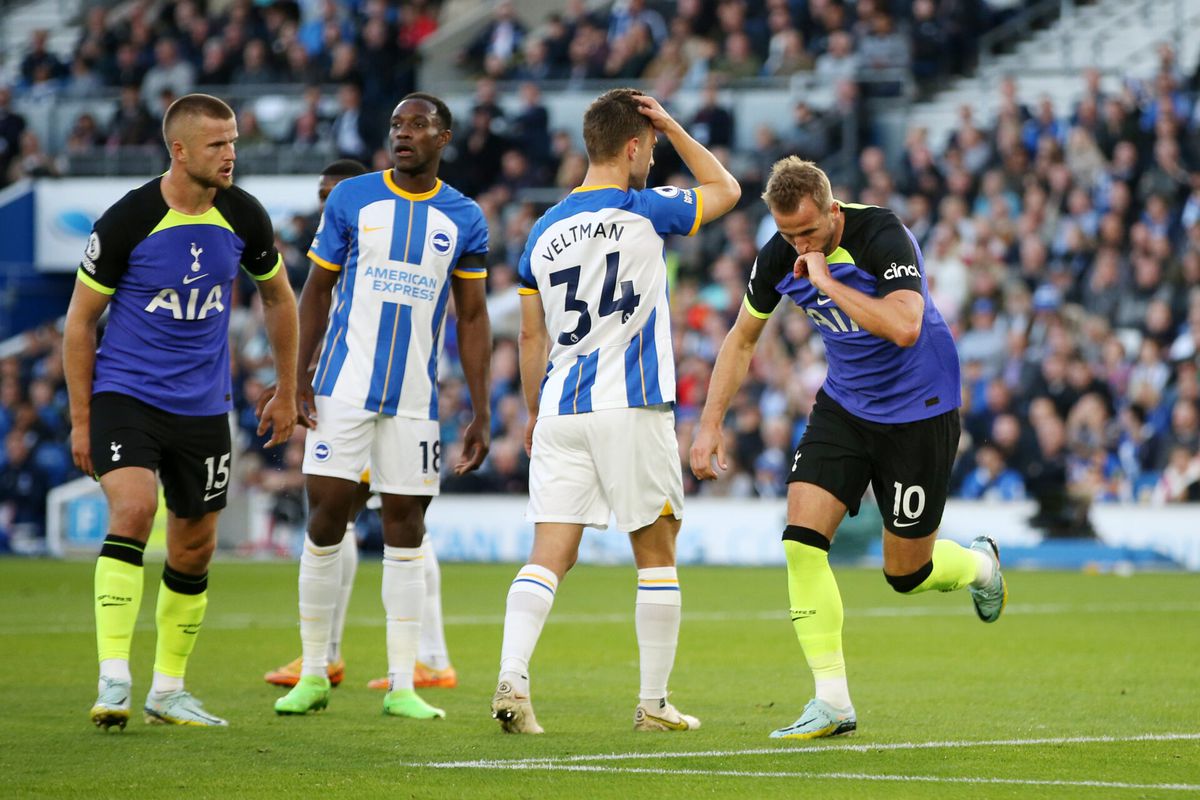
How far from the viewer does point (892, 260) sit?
716cm

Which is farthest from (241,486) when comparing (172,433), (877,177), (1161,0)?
(172,433)

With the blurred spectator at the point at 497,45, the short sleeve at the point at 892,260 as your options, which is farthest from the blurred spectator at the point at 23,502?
the short sleeve at the point at 892,260

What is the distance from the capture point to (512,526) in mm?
21719

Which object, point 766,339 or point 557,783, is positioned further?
point 766,339

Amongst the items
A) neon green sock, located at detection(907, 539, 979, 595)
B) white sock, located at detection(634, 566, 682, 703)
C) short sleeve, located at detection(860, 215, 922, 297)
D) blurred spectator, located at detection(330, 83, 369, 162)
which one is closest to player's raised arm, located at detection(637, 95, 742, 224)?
short sleeve, located at detection(860, 215, 922, 297)

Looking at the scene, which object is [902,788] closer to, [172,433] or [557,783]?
[557,783]

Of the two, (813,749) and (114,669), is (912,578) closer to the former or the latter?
(813,749)

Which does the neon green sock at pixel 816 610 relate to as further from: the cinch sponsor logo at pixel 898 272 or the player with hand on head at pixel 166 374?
the player with hand on head at pixel 166 374

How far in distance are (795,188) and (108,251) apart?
2746 millimetres

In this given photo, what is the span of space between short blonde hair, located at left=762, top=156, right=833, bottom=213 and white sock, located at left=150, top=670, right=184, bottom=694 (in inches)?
124

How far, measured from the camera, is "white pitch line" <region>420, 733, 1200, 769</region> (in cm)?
630

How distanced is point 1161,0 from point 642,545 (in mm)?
21438

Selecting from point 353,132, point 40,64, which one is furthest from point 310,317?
point 40,64

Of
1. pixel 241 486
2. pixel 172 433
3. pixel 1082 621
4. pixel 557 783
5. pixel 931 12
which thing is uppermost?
pixel 931 12
